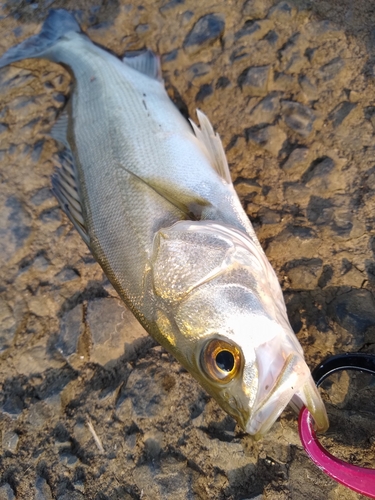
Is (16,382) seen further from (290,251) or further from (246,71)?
(246,71)

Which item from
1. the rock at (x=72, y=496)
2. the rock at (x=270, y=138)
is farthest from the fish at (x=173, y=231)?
the rock at (x=72, y=496)

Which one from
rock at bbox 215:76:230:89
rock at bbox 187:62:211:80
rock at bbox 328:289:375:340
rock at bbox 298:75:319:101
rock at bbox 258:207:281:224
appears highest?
rock at bbox 187:62:211:80

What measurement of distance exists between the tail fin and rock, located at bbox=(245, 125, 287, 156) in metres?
2.01

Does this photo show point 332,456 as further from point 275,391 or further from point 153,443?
point 153,443

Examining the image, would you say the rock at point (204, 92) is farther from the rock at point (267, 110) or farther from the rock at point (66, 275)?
the rock at point (66, 275)

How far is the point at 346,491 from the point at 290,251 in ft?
4.48

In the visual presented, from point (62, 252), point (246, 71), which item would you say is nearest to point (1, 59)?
point (62, 252)

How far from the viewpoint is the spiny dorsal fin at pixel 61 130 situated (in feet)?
10.4

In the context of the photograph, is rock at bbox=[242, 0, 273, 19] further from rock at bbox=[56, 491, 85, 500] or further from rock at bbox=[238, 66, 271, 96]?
rock at bbox=[56, 491, 85, 500]

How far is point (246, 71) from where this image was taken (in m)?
3.09

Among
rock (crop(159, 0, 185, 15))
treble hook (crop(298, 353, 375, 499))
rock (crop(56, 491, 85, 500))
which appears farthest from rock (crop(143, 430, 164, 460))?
rock (crop(159, 0, 185, 15))

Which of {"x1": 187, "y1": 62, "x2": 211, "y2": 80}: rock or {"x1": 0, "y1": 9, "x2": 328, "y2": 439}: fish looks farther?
{"x1": 187, "y1": 62, "x2": 211, "y2": 80}: rock

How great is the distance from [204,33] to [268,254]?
6.53ft

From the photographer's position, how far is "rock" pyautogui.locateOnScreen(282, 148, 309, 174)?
9.06 feet
